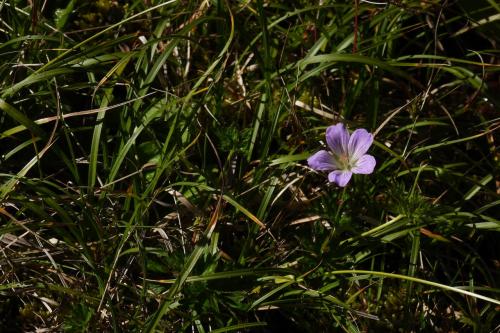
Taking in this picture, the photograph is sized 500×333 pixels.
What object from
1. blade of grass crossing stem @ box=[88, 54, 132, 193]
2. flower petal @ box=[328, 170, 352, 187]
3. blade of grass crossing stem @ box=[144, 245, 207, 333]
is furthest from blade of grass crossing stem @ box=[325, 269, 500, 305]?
blade of grass crossing stem @ box=[88, 54, 132, 193]


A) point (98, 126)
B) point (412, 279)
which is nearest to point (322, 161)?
point (412, 279)

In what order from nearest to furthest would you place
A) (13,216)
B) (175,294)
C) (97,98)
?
(175,294)
(13,216)
(97,98)

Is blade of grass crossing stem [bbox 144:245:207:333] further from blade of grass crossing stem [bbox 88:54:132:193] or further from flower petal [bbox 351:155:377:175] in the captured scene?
flower petal [bbox 351:155:377:175]

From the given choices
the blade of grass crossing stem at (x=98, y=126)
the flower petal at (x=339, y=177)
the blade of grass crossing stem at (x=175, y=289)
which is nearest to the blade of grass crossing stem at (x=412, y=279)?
the flower petal at (x=339, y=177)

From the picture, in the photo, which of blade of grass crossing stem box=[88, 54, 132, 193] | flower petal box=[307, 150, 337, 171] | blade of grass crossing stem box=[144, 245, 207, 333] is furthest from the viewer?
blade of grass crossing stem box=[88, 54, 132, 193]

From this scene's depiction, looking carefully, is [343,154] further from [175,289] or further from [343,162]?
[175,289]

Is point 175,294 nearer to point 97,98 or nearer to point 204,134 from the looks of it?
point 204,134

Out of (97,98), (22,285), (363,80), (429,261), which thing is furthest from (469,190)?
(22,285)

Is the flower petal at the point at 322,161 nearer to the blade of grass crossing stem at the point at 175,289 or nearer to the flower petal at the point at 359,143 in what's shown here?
the flower petal at the point at 359,143
